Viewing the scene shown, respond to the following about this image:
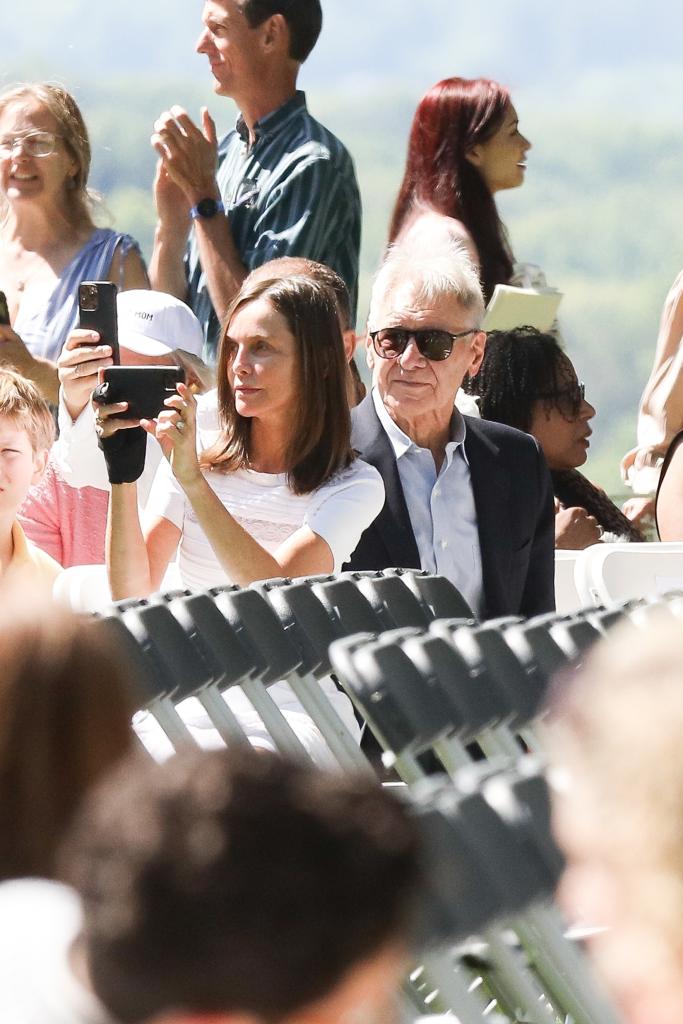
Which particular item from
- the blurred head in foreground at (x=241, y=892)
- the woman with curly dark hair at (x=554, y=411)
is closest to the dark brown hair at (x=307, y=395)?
the woman with curly dark hair at (x=554, y=411)

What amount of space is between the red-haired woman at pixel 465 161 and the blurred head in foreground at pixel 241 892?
3971 mm

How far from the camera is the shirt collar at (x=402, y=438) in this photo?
376 centimetres

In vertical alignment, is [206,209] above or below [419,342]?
above

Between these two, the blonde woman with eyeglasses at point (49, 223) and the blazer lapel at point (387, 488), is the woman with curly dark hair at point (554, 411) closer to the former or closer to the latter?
the blazer lapel at point (387, 488)

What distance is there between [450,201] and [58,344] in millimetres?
1259

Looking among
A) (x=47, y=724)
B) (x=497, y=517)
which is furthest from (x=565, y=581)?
(x=47, y=724)

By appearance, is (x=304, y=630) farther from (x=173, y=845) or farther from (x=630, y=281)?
(x=630, y=281)

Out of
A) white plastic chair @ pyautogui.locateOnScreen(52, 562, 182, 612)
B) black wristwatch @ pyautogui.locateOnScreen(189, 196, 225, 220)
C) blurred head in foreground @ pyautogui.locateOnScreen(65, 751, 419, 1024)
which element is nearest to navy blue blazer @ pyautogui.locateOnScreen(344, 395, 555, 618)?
white plastic chair @ pyautogui.locateOnScreen(52, 562, 182, 612)

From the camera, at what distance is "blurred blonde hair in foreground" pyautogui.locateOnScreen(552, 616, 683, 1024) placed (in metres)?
1.14

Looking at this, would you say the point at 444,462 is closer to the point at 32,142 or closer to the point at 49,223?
the point at 49,223

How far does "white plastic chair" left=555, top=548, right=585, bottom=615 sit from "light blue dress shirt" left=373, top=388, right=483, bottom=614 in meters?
0.59

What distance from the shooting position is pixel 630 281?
6.04 metres

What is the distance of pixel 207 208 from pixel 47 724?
3579 millimetres

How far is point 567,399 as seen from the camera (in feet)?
15.7
